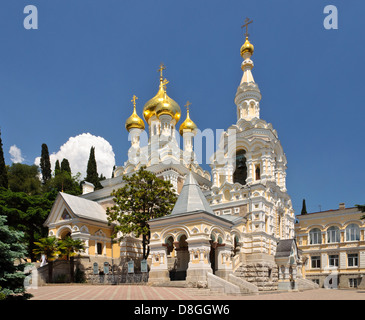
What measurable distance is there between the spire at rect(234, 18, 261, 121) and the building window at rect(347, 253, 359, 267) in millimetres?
17110

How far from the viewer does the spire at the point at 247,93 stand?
33.6 metres

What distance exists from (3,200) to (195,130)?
77.7 feet

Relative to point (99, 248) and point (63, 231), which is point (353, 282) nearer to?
point (99, 248)

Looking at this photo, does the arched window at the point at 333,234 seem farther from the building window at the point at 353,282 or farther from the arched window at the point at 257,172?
Answer: the arched window at the point at 257,172

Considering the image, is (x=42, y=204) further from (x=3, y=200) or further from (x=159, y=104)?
(x=159, y=104)

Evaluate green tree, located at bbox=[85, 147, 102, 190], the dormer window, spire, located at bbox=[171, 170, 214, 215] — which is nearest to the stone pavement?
spire, located at bbox=[171, 170, 214, 215]

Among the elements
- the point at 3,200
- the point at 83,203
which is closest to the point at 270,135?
the point at 83,203

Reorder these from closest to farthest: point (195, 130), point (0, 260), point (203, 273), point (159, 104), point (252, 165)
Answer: point (0, 260)
point (203, 273)
point (252, 165)
point (159, 104)
point (195, 130)

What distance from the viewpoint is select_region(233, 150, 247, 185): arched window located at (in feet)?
108

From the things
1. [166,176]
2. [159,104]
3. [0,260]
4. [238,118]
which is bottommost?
[0,260]

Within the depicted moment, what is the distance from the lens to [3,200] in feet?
104

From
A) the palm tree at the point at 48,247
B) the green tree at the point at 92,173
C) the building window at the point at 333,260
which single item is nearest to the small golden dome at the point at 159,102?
the green tree at the point at 92,173

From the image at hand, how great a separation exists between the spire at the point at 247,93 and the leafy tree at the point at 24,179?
1144 inches

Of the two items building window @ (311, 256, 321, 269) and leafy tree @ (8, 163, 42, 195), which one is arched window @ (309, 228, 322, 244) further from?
leafy tree @ (8, 163, 42, 195)
